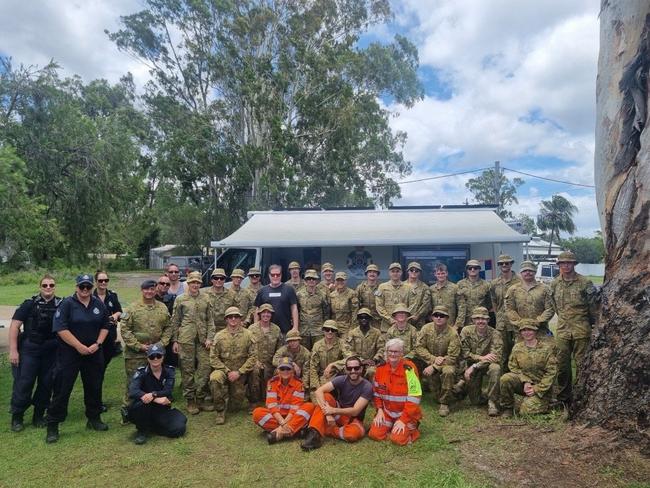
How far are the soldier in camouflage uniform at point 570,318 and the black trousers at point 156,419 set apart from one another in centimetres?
410

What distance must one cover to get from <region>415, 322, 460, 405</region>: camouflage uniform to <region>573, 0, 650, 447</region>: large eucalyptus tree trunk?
1362 mm

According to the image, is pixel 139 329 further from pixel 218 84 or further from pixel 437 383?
pixel 218 84

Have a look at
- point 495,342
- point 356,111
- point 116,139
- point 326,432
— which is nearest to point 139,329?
point 326,432

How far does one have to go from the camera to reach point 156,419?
496 cm

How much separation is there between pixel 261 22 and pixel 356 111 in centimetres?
586

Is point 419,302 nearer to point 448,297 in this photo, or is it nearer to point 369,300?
point 448,297

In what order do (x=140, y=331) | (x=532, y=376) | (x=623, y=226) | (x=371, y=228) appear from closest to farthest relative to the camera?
(x=623, y=226) → (x=532, y=376) → (x=140, y=331) → (x=371, y=228)

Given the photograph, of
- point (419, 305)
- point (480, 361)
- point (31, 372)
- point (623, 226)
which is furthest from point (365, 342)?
point (31, 372)

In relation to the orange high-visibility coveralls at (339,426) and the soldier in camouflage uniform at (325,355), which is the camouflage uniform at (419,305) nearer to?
the soldier in camouflage uniform at (325,355)

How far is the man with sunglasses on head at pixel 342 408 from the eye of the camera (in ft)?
15.5

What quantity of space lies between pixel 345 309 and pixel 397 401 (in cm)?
207

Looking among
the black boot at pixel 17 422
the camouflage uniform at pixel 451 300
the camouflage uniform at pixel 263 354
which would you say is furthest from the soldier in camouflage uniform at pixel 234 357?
the camouflage uniform at pixel 451 300

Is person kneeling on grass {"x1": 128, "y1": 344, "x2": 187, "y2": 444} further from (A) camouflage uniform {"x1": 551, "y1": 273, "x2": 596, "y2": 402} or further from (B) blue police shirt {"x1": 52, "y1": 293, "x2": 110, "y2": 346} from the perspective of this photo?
(A) camouflage uniform {"x1": 551, "y1": 273, "x2": 596, "y2": 402}

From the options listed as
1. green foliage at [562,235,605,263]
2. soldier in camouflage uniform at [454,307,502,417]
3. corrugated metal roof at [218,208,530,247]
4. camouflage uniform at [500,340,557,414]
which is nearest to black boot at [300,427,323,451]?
soldier in camouflage uniform at [454,307,502,417]
